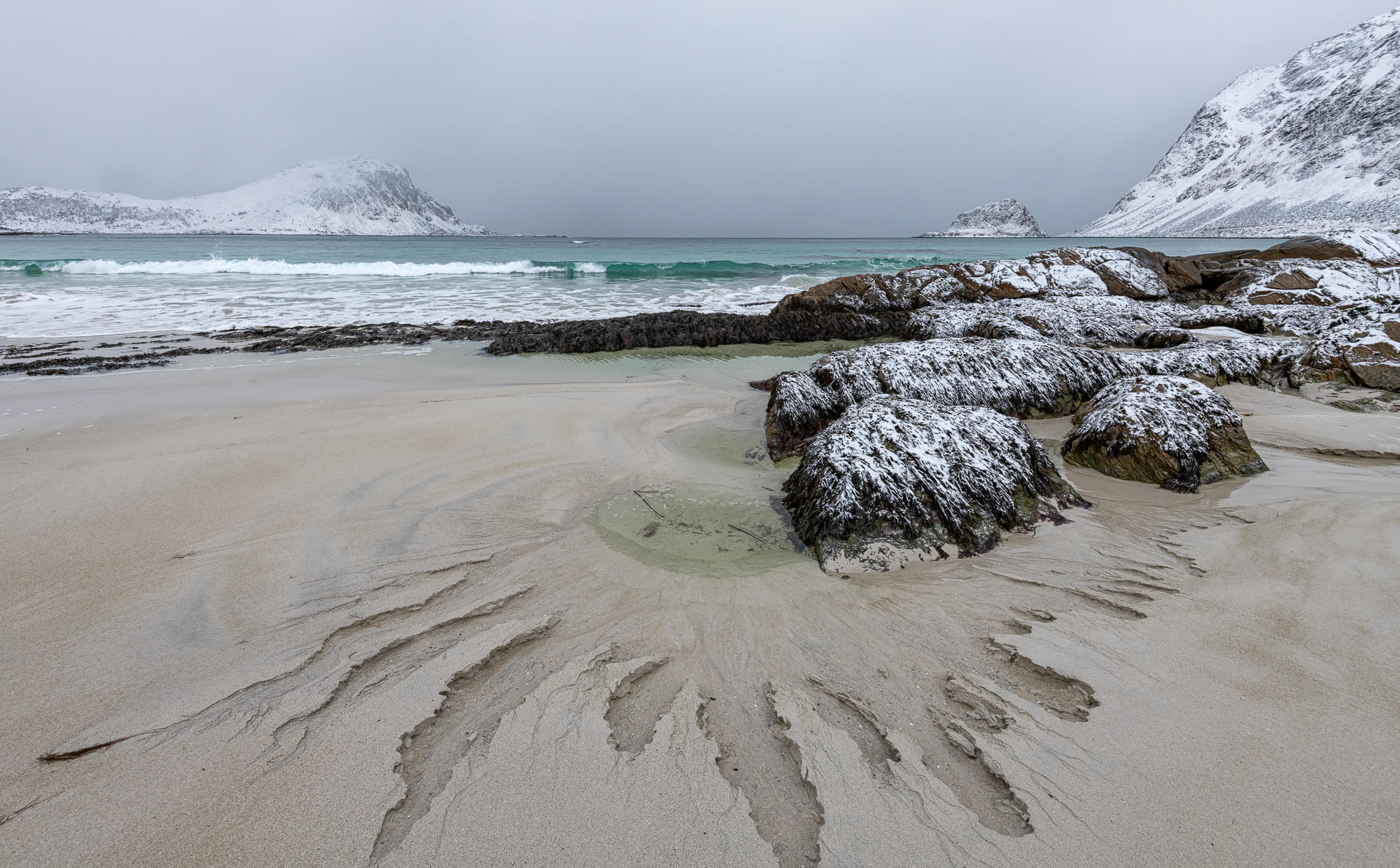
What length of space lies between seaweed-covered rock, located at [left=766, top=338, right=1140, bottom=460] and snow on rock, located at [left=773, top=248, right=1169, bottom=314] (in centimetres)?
677

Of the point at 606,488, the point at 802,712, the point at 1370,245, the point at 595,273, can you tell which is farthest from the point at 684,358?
the point at 595,273

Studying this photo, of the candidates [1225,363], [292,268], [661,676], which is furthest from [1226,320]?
[292,268]

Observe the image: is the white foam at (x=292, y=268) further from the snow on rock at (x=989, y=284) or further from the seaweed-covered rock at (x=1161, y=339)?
the seaweed-covered rock at (x=1161, y=339)

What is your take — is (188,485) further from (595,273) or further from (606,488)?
(595,273)

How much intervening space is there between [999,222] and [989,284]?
167123mm

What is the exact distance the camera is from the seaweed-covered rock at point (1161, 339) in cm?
816

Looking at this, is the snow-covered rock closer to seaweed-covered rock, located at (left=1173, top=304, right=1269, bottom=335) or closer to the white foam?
seaweed-covered rock, located at (left=1173, top=304, right=1269, bottom=335)

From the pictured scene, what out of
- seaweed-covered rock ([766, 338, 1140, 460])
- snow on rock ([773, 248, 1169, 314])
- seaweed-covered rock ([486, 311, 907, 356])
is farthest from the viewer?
snow on rock ([773, 248, 1169, 314])

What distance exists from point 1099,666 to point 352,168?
184m

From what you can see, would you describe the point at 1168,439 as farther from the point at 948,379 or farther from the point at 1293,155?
the point at 1293,155

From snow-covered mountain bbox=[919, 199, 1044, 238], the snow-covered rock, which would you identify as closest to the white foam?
the snow-covered rock

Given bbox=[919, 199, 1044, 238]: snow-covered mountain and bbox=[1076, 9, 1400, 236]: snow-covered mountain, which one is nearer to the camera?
bbox=[1076, 9, 1400, 236]: snow-covered mountain

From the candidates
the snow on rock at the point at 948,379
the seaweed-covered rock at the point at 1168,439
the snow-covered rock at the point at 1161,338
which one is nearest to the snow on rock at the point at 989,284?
the snow-covered rock at the point at 1161,338

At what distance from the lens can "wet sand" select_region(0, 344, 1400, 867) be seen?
1.46m
